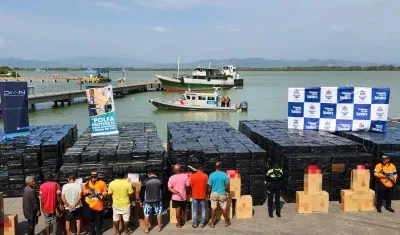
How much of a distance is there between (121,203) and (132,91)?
210 feet

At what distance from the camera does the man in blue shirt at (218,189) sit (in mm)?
8133

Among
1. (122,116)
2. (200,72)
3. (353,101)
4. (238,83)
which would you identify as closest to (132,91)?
(200,72)

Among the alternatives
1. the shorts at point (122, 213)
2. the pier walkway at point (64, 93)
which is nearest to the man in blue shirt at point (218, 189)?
the shorts at point (122, 213)

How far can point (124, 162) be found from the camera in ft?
30.1

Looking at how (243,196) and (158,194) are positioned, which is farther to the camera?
(243,196)

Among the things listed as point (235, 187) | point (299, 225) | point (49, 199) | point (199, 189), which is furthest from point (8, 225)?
point (299, 225)

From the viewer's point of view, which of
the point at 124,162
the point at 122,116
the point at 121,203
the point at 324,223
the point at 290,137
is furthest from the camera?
the point at 122,116

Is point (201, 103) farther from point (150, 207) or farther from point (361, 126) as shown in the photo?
point (150, 207)

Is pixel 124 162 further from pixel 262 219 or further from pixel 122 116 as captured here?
pixel 122 116

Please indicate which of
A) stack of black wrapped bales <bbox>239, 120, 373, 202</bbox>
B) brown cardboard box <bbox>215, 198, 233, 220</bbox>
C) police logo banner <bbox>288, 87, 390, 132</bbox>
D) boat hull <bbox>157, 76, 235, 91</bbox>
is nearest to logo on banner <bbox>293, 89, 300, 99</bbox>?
police logo banner <bbox>288, 87, 390, 132</bbox>

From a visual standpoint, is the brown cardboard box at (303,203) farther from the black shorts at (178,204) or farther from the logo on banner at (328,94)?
the logo on banner at (328,94)

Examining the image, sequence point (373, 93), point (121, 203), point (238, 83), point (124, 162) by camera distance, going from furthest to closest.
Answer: point (238, 83), point (373, 93), point (124, 162), point (121, 203)

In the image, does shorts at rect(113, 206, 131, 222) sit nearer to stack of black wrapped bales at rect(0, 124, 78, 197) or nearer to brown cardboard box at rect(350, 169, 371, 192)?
stack of black wrapped bales at rect(0, 124, 78, 197)

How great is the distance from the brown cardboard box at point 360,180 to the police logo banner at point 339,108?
362 centimetres
